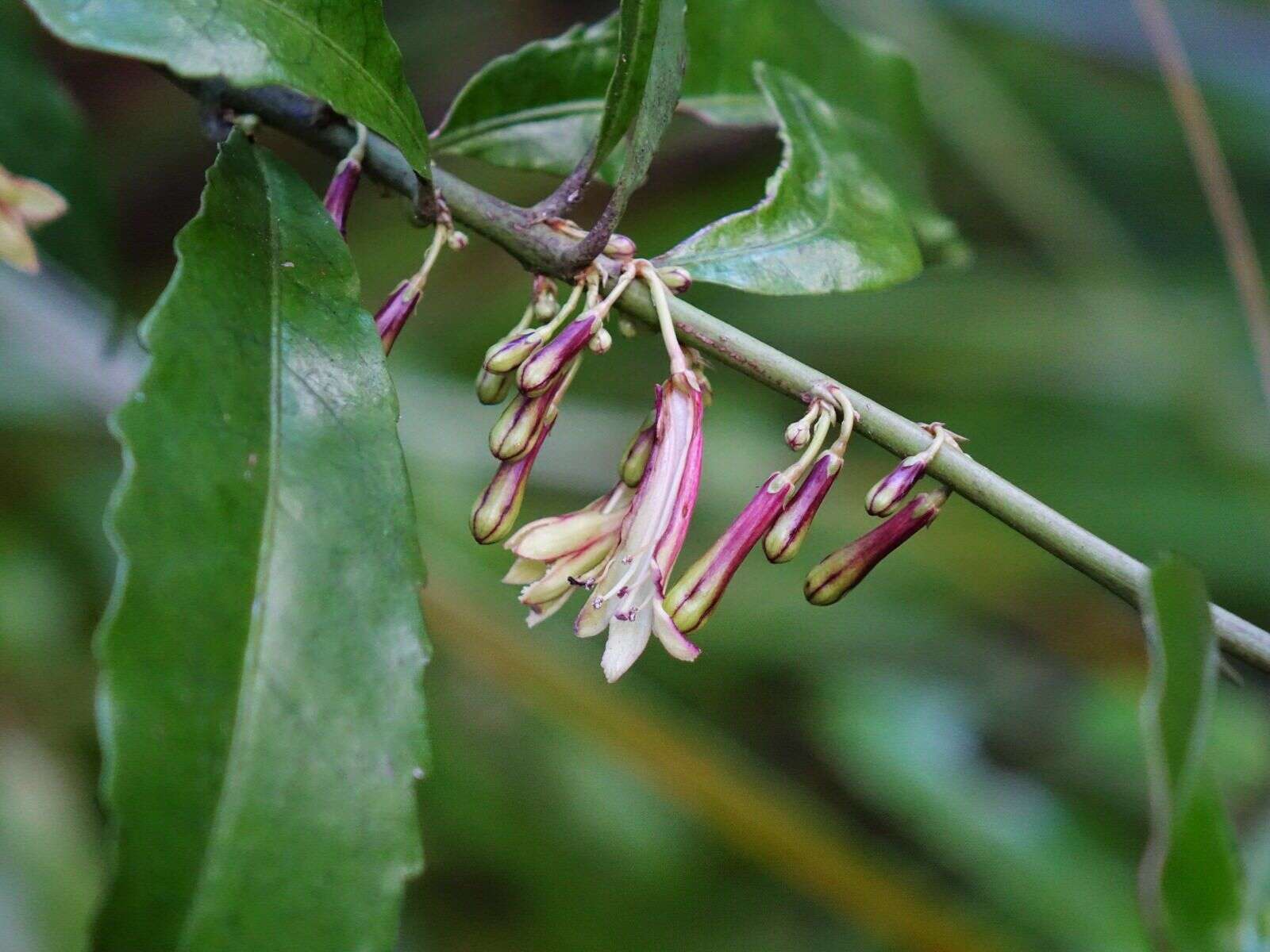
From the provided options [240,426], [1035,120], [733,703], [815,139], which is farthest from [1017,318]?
[240,426]

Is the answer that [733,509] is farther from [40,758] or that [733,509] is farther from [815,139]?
[815,139]

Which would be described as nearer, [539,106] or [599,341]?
[599,341]

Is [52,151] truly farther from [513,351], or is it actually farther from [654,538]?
[654,538]

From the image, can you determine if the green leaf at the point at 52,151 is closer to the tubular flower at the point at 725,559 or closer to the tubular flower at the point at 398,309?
the tubular flower at the point at 398,309

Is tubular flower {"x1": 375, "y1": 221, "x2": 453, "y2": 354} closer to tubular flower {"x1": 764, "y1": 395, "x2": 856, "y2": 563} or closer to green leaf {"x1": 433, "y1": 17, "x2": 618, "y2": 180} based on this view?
green leaf {"x1": 433, "y1": 17, "x2": 618, "y2": 180}

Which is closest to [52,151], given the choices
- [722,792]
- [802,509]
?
[802,509]
